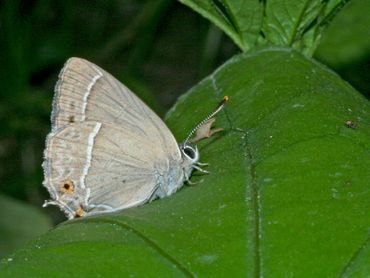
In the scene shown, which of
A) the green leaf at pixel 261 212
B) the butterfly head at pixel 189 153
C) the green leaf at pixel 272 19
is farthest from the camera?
the green leaf at pixel 272 19

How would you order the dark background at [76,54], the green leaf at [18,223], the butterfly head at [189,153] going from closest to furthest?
the butterfly head at [189,153] < the green leaf at [18,223] < the dark background at [76,54]

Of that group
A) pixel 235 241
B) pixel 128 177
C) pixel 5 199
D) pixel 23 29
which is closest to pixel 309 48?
pixel 128 177

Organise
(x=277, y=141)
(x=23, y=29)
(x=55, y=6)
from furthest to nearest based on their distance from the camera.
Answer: (x=55, y=6) → (x=23, y=29) → (x=277, y=141)

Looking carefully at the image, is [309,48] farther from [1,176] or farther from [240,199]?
[1,176]

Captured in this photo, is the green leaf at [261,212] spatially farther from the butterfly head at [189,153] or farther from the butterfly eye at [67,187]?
the butterfly eye at [67,187]

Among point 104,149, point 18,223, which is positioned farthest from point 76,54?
point 104,149

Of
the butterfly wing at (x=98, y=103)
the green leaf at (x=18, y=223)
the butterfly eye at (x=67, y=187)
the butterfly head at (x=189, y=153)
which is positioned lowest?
the green leaf at (x=18, y=223)

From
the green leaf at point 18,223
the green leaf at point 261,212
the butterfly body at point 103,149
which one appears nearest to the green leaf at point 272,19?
the green leaf at point 261,212
